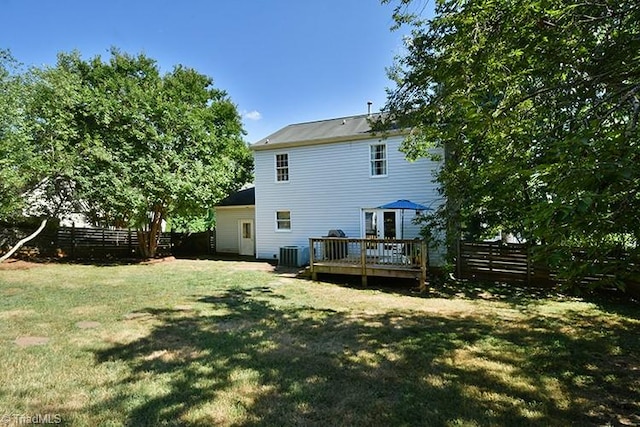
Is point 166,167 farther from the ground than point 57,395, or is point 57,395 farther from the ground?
point 166,167

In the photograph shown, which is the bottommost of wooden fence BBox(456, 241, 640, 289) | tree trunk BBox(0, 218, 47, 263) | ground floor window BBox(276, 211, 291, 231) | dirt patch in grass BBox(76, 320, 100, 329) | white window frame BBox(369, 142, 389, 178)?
dirt patch in grass BBox(76, 320, 100, 329)

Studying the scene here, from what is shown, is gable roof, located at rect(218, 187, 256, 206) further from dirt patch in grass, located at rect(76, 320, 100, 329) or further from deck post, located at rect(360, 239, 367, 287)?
dirt patch in grass, located at rect(76, 320, 100, 329)

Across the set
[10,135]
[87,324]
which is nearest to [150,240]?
[10,135]


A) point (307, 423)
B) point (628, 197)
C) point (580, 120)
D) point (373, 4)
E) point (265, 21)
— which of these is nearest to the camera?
point (628, 197)

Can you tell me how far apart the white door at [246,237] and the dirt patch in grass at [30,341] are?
1339cm

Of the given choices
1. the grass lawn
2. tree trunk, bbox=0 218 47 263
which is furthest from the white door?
the grass lawn

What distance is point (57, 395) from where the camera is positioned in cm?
340

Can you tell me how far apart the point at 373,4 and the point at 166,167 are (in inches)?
413

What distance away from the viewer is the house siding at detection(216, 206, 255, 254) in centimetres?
1881

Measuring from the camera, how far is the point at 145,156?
13.7m

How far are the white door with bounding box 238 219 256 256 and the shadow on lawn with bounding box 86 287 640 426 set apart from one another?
1210cm

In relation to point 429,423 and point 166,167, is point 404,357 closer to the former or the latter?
point 429,423

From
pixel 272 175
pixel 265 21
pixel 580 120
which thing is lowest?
pixel 580 120

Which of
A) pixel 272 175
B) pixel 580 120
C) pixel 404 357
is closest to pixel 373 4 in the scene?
pixel 580 120
